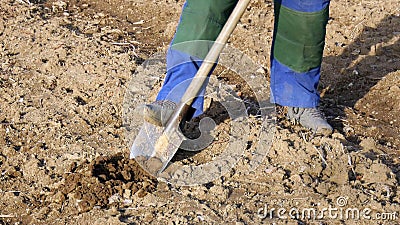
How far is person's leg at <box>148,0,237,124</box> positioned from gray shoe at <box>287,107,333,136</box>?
2.18 feet

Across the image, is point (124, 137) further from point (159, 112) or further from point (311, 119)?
point (311, 119)

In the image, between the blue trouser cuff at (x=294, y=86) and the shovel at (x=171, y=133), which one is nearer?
the shovel at (x=171, y=133)

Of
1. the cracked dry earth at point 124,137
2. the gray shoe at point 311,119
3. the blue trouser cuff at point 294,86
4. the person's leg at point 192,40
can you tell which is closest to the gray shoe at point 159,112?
the person's leg at point 192,40

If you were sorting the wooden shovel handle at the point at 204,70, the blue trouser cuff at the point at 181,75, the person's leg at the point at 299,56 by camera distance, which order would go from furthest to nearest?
the person's leg at the point at 299,56 → the blue trouser cuff at the point at 181,75 → the wooden shovel handle at the point at 204,70

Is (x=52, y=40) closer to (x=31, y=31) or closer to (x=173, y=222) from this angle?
(x=31, y=31)

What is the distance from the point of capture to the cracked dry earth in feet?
11.4

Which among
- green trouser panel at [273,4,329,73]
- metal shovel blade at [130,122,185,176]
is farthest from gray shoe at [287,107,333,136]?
metal shovel blade at [130,122,185,176]

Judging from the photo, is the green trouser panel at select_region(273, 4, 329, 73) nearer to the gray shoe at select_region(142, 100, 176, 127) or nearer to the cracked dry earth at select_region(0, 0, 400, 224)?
the cracked dry earth at select_region(0, 0, 400, 224)

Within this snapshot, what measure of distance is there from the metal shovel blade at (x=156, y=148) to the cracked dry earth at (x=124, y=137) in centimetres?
5

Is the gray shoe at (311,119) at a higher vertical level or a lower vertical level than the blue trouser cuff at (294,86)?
lower

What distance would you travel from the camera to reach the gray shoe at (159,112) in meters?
3.57

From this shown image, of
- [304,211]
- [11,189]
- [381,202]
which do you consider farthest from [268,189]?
[11,189]

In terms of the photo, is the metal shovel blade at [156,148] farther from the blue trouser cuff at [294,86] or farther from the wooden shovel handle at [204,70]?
the blue trouser cuff at [294,86]

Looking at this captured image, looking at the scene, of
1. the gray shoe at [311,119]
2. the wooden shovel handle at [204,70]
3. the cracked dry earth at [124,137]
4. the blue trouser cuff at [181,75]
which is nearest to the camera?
the cracked dry earth at [124,137]
